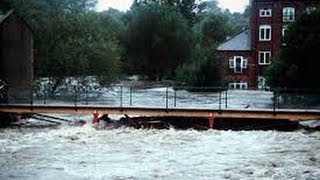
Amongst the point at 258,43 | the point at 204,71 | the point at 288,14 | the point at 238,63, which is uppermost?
the point at 288,14

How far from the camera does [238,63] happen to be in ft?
221

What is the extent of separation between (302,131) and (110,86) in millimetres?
23404

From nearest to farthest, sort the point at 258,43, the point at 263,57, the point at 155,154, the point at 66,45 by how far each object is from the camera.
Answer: the point at 155,154, the point at 66,45, the point at 258,43, the point at 263,57

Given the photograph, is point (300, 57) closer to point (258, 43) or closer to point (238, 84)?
point (258, 43)

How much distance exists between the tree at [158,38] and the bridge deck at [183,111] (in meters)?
46.4

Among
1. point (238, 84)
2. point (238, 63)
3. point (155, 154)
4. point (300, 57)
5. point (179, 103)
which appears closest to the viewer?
point (155, 154)

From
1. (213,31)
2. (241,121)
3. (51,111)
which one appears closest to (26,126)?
(51,111)

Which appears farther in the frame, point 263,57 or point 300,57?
point 263,57

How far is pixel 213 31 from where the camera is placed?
3944 inches

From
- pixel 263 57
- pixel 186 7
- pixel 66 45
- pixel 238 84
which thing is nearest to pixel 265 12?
pixel 263 57

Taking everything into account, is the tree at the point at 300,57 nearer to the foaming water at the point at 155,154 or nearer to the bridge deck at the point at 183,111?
the bridge deck at the point at 183,111

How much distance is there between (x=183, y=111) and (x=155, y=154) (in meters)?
7.84

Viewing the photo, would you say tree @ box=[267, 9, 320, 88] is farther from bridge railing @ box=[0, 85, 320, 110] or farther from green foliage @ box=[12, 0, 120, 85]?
green foliage @ box=[12, 0, 120, 85]

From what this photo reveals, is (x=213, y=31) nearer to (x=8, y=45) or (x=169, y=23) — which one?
(x=169, y=23)
